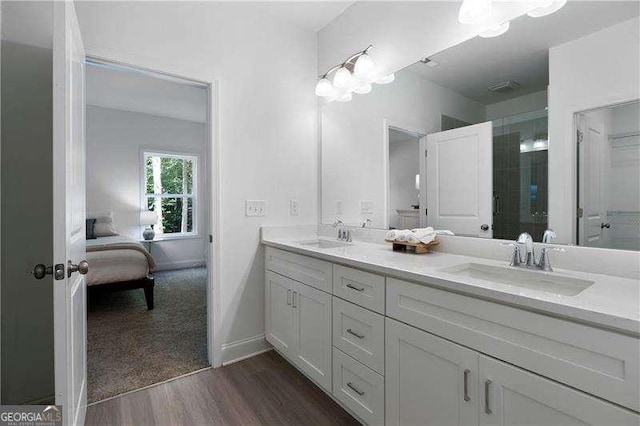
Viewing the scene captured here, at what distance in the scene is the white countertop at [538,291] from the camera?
0.76 m

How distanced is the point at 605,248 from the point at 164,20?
2603mm

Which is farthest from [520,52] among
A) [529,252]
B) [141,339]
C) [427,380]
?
[141,339]

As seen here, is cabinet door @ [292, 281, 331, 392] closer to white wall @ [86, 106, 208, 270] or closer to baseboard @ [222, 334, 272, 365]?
baseboard @ [222, 334, 272, 365]

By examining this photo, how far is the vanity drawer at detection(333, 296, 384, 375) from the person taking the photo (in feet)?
4.44

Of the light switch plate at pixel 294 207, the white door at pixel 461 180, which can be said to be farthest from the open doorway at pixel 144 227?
the white door at pixel 461 180

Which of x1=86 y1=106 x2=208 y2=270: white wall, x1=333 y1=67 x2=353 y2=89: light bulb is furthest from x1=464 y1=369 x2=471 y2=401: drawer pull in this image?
x1=86 y1=106 x2=208 y2=270: white wall

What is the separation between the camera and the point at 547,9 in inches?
52.7

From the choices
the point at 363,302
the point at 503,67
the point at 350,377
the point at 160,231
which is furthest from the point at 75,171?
the point at 160,231

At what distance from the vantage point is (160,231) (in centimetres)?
538

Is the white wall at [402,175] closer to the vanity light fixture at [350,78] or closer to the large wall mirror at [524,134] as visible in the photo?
the large wall mirror at [524,134]

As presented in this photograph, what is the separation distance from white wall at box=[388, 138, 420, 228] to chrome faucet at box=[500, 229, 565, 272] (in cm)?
69

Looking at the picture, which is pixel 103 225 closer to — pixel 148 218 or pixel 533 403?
pixel 148 218

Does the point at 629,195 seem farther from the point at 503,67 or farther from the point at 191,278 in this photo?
the point at 191,278

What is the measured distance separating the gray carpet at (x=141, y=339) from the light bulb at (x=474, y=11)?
2.60 meters
